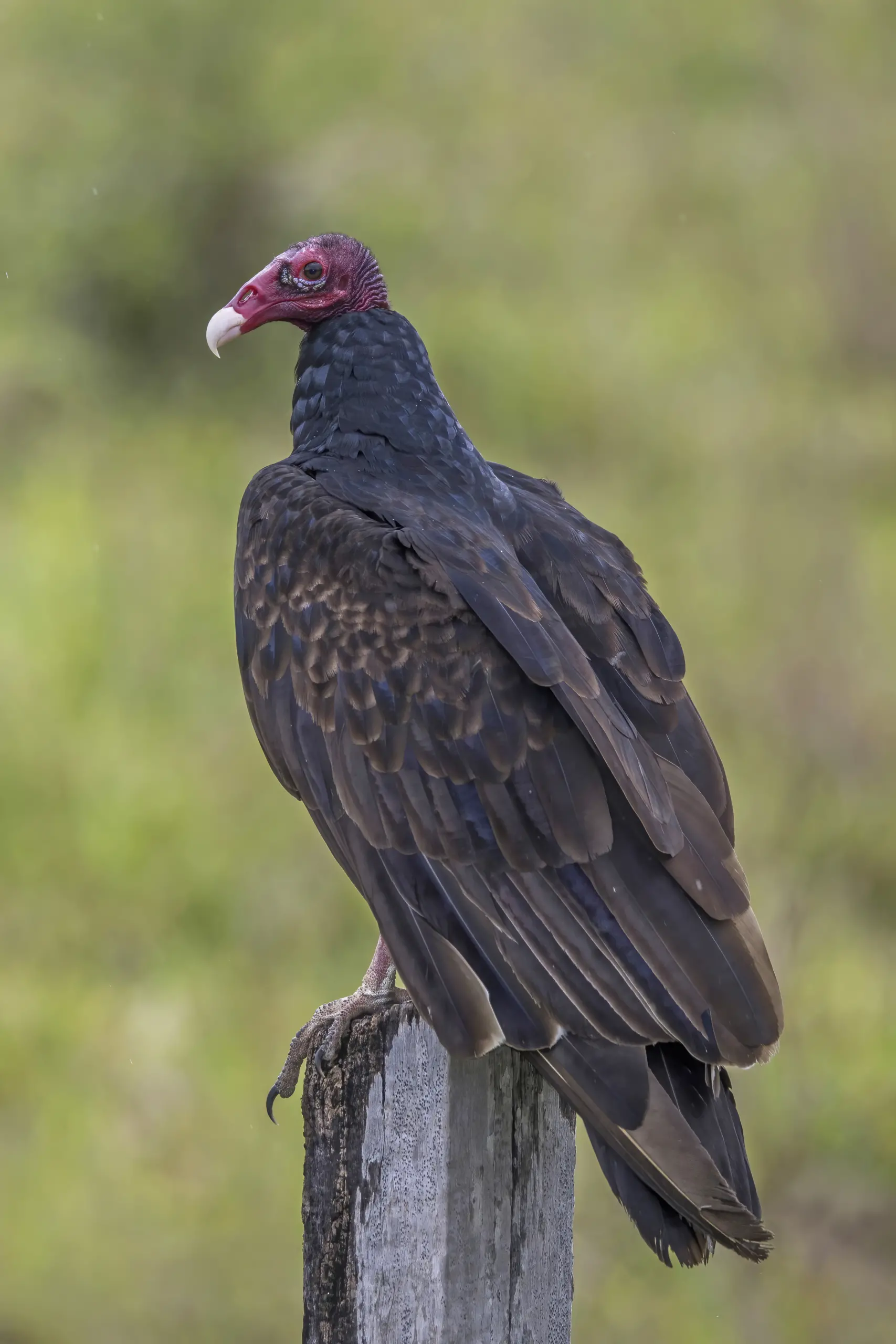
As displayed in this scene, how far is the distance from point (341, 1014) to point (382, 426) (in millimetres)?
1184

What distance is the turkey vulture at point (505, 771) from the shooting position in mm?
2064

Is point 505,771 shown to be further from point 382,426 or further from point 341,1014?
point 382,426

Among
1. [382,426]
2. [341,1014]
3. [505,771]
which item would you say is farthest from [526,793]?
[382,426]

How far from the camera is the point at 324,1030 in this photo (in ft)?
8.21

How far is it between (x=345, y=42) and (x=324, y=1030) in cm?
882

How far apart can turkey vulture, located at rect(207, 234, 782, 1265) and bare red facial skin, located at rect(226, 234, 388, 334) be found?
0.01 m

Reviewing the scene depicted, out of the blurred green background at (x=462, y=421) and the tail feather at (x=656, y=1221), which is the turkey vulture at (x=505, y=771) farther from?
the blurred green background at (x=462, y=421)

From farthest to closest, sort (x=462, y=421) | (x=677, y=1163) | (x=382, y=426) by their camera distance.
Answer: (x=462, y=421) < (x=382, y=426) < (x=677, y=1163)

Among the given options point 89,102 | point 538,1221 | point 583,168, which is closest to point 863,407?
point 583,168

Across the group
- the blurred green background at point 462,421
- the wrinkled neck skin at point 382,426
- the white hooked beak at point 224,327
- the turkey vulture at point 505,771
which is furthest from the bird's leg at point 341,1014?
the blurred green background at point 462,421

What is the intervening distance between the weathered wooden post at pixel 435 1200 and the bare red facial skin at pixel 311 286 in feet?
5.40

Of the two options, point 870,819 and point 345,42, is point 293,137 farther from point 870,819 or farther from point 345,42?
point 870,819

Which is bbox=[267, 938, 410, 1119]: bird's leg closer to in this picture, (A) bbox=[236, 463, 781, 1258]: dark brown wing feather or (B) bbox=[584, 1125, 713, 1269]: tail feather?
(A) bbox=[236, 463, 781, 1258]: dark brown wing feather

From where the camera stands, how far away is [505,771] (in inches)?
95.0
